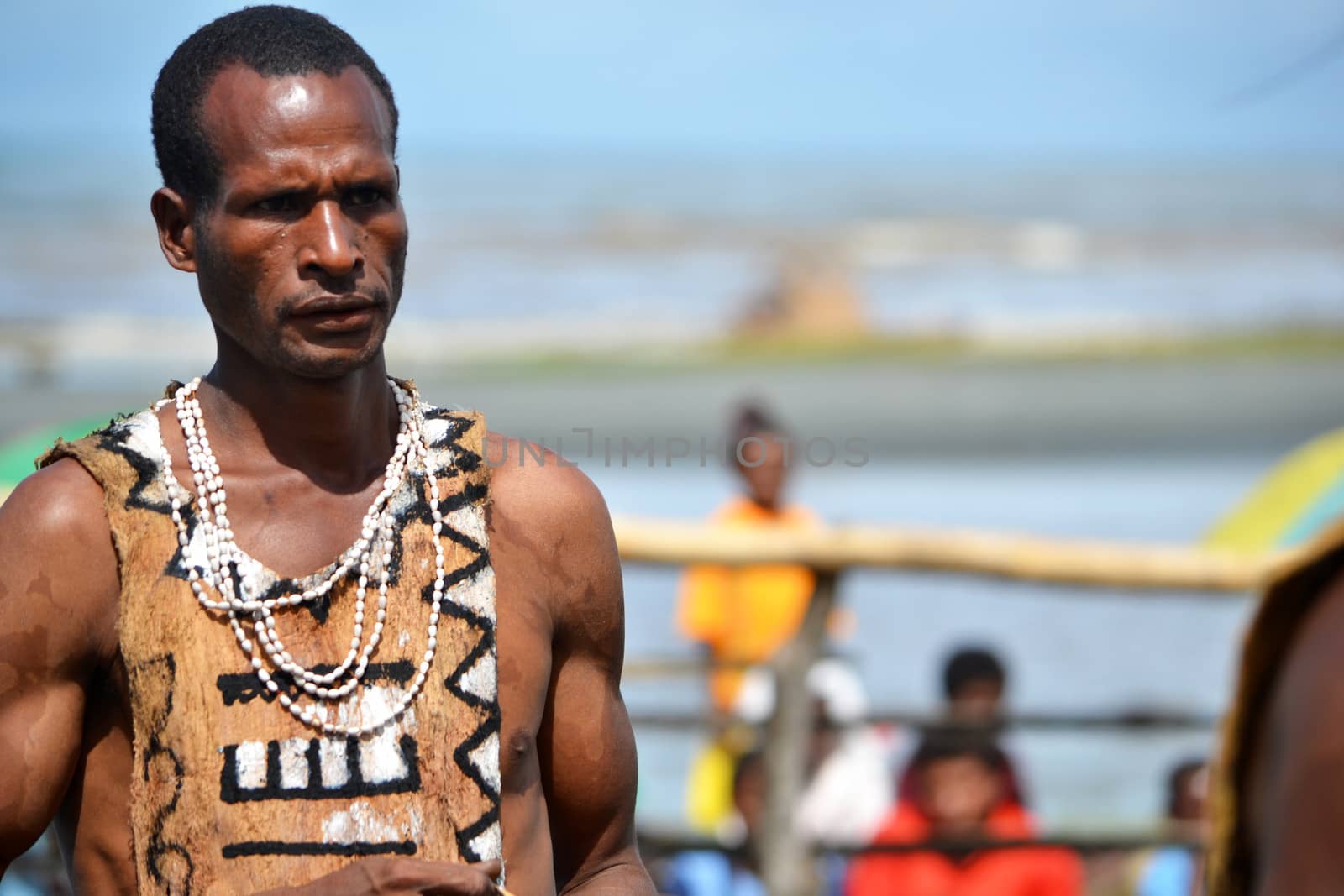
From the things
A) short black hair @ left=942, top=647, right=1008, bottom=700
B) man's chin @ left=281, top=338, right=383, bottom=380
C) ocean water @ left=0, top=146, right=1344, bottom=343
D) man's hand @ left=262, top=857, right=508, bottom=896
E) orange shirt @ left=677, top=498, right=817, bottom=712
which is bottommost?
short black hair @ left=942, top=647, right=1008, bottom=700

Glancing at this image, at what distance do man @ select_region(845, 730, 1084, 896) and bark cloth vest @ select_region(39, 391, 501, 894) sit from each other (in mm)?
3180

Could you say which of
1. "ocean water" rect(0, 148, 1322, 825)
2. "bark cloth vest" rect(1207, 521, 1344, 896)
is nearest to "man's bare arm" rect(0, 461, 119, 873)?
"bark cloth vest" rect(1207, 521, 1344, 896)

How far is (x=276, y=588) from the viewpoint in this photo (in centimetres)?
204

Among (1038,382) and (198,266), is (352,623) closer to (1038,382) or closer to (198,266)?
(198,266)

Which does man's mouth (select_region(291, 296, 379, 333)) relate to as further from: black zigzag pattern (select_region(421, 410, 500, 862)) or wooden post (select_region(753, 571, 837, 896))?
wooden post (select_region(753, 571, 837, 896))

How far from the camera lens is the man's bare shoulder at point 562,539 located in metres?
2.20

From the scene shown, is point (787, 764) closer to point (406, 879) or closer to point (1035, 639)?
point (406, 879)

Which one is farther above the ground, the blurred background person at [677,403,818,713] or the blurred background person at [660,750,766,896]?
the blurred background person at [677,403,818,713]

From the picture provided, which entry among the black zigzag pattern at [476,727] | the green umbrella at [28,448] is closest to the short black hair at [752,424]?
the green umbrella at [28,448]

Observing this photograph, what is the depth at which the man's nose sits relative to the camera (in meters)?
2.00

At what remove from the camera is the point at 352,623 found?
2.06 m

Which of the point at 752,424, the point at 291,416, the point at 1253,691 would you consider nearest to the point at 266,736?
the point at 291,416

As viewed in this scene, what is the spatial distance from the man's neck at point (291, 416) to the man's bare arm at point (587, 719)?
0.29 metres

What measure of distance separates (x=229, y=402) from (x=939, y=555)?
9.43 ft
